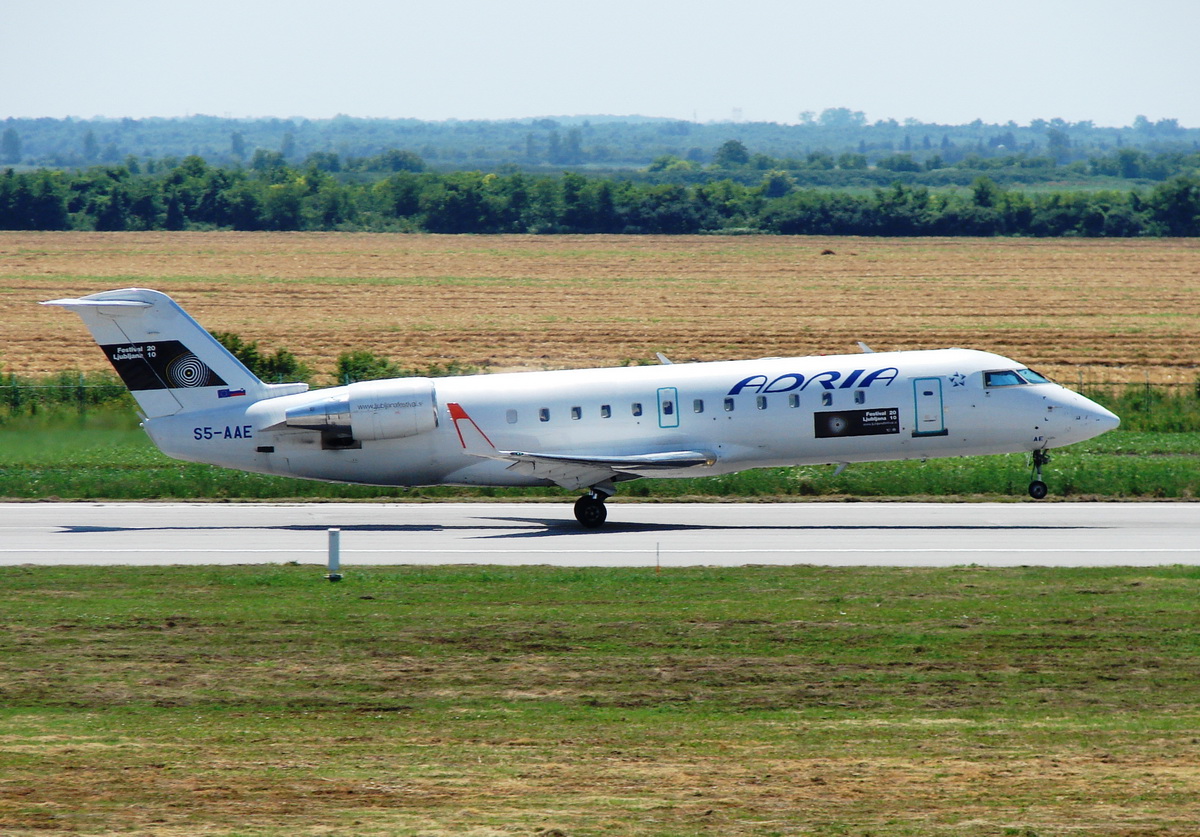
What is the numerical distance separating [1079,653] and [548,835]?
841cm

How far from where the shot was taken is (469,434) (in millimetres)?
28438

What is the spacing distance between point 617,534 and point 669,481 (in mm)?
6008

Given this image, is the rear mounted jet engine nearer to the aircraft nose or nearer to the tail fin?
the tail fin

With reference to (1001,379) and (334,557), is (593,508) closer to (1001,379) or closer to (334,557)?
(334,557)

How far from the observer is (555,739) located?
1358 cm

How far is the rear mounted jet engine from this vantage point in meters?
28.4

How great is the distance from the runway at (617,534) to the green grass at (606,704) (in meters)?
2.33

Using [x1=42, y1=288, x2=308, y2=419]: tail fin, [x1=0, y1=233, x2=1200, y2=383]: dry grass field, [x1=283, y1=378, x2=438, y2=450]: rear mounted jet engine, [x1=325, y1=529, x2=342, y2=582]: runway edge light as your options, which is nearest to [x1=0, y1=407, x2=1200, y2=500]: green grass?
[x1=42, y1=288, x2=308, y2=419]: tail fin

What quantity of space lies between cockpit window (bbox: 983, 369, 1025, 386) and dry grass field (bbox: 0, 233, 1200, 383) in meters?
22.9

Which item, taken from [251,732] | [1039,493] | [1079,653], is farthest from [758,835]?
[1039,493]

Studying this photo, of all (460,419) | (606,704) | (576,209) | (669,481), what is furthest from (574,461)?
(576,209)

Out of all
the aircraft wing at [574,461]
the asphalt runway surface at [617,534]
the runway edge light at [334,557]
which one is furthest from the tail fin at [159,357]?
the runway edge light at [334,557]

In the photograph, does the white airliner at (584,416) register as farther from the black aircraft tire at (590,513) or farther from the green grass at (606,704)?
the green grass at (606,704)

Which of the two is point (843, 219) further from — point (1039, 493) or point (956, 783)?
point (956, 783)
